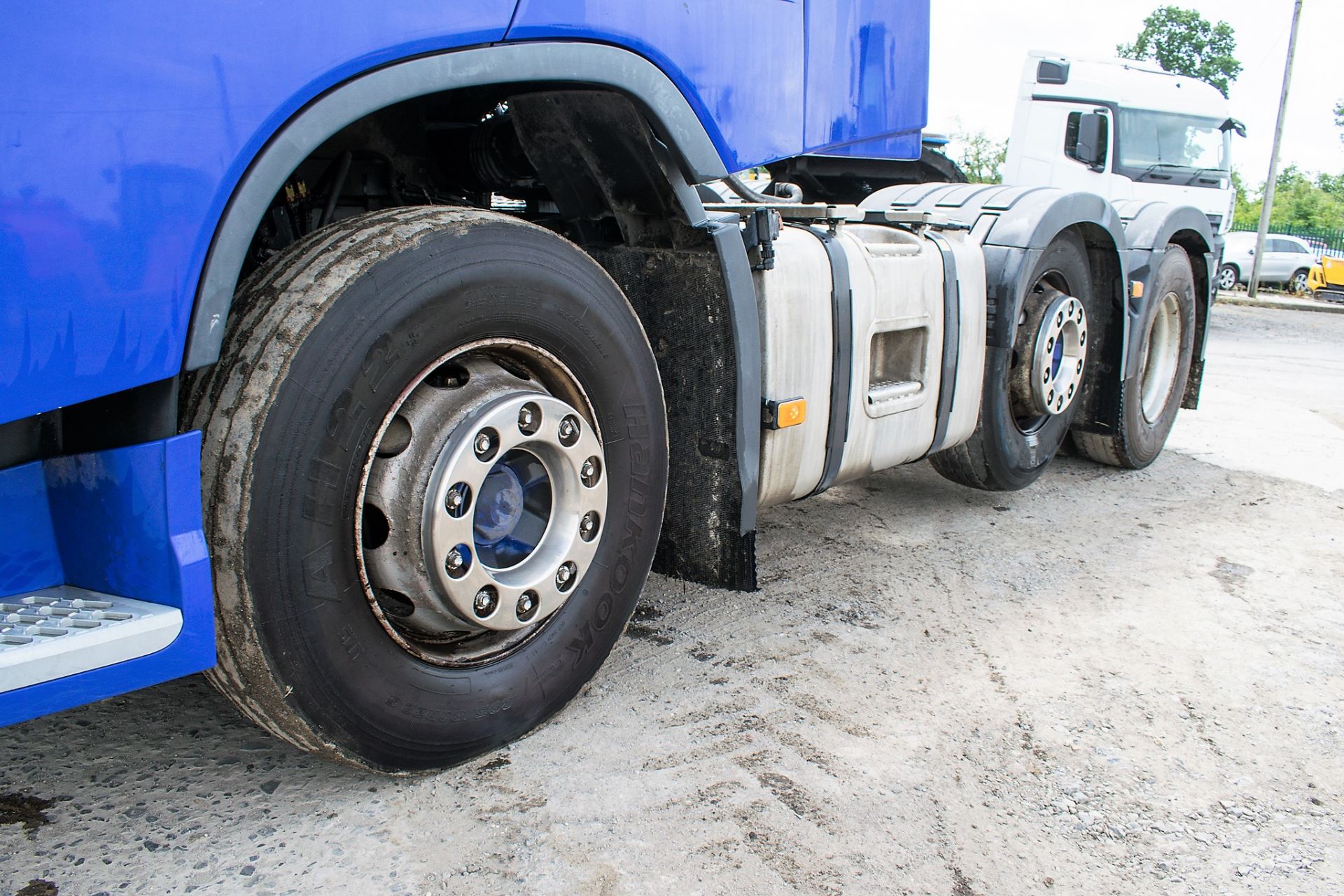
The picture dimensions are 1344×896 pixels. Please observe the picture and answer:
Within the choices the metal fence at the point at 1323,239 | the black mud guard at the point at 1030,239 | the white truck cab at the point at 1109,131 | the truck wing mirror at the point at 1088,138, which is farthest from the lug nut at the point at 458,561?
the metal fence at the point at 1323,239

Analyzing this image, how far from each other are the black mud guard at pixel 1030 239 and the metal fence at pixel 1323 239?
1235 inches

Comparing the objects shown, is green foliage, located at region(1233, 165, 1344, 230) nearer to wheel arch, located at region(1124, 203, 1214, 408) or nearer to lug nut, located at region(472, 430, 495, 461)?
wheel arch, located at region(1124, 203, 1214, 408)

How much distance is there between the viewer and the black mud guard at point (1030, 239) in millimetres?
4246

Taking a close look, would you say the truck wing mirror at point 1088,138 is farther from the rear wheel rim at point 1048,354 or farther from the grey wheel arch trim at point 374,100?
the grey wheel arch trim at point 374,100

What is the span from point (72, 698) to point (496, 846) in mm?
818

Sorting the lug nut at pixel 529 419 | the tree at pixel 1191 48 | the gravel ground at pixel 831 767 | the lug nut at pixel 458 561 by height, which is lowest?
the gravel ground at pixel 831 767

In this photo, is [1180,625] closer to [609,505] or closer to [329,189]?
[609,505]

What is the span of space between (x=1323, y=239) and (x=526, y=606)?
121 feet

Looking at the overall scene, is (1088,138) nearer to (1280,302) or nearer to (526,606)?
(1280,302)

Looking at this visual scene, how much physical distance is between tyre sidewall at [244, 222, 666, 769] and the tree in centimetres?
5761

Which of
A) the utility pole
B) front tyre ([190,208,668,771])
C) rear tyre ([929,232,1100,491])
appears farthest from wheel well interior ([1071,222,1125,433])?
the utility pole

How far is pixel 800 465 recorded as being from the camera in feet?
10.6

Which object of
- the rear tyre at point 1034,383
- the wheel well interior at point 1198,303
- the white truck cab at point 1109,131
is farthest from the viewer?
the white truck cab at point 1109,131

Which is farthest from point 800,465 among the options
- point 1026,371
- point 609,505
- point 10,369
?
point 10,369
